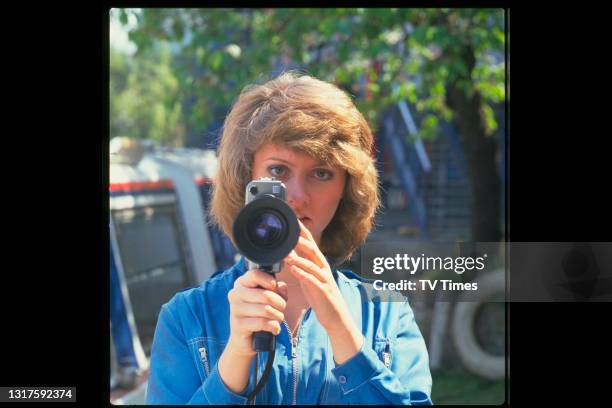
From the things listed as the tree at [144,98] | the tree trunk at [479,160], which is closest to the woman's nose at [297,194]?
the tree trunk at [479,160]

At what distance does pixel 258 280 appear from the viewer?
133 cm

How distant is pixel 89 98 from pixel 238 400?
1.03 meters

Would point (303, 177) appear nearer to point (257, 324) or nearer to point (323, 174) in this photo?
point (323, 174)

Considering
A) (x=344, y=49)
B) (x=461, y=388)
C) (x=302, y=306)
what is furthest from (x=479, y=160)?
(x=302, y=306)

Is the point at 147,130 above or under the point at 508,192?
above

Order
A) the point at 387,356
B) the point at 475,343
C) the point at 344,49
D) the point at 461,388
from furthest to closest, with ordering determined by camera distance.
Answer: the point at 344,49
the point at 475,343
the point at 461,388
the point at 387,356

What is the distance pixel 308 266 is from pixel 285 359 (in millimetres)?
257

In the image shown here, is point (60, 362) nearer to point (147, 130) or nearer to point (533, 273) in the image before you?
point (533, 273)

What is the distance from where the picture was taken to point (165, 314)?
1544mm

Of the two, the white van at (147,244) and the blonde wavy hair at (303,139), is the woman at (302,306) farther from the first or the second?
the white van at (147,244)

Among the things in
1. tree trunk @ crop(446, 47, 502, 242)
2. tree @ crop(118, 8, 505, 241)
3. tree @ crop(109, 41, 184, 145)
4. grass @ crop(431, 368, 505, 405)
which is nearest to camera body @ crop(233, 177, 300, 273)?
grass @ crop(431, 368, 505, 405)

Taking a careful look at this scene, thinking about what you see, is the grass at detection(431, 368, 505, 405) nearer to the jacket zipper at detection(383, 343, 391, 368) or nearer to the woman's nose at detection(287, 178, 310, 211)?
the jacket zipper at detection(383, 343, 391, 368)

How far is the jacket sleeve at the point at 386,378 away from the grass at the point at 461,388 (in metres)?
1.75

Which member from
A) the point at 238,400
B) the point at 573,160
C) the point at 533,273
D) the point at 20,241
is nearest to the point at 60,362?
the point at 20,241
